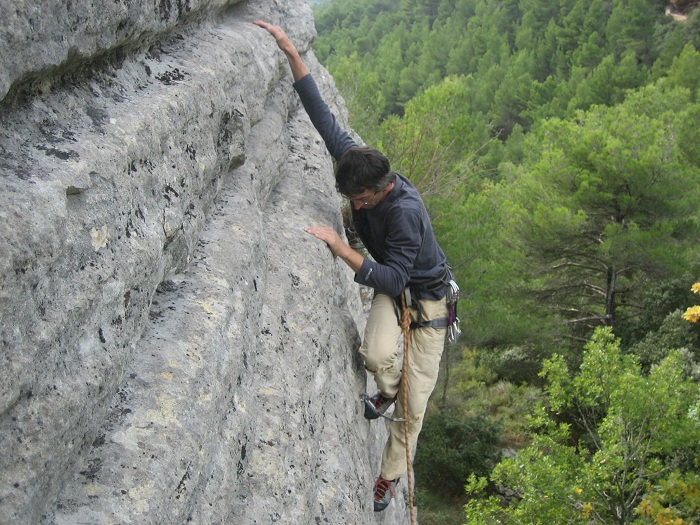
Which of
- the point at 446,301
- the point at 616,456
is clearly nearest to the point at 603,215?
the point at 616,456

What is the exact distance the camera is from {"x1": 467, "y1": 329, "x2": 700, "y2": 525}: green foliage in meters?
8.55

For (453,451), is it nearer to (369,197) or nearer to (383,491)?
(383,491)

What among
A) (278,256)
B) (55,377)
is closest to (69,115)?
(55,377)

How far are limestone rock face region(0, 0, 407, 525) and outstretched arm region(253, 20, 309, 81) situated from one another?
0.25 meters

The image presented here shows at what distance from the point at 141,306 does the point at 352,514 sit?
73.7 inches

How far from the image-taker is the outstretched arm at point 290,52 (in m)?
5.11

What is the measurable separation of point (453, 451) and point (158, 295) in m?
12.9

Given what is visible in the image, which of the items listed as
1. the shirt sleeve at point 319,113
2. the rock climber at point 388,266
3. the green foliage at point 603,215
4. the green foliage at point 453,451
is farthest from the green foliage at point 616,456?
the green foliage at point 603,215

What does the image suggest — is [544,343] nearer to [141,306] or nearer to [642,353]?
[642,353]

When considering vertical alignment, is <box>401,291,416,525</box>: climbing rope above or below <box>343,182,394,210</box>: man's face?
below

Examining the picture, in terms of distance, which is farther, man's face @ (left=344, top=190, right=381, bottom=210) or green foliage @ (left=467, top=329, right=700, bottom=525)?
green foliage @ (left=467, top=329, right=700, bottom=525)

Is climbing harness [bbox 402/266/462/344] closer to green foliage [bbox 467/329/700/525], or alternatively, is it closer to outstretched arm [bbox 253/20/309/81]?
outstretched arm [bbox 253/20/309/81]

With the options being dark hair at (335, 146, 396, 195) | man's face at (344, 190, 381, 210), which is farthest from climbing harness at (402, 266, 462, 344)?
dark hair at (335, 146, 396, 195)

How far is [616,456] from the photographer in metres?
8.89
